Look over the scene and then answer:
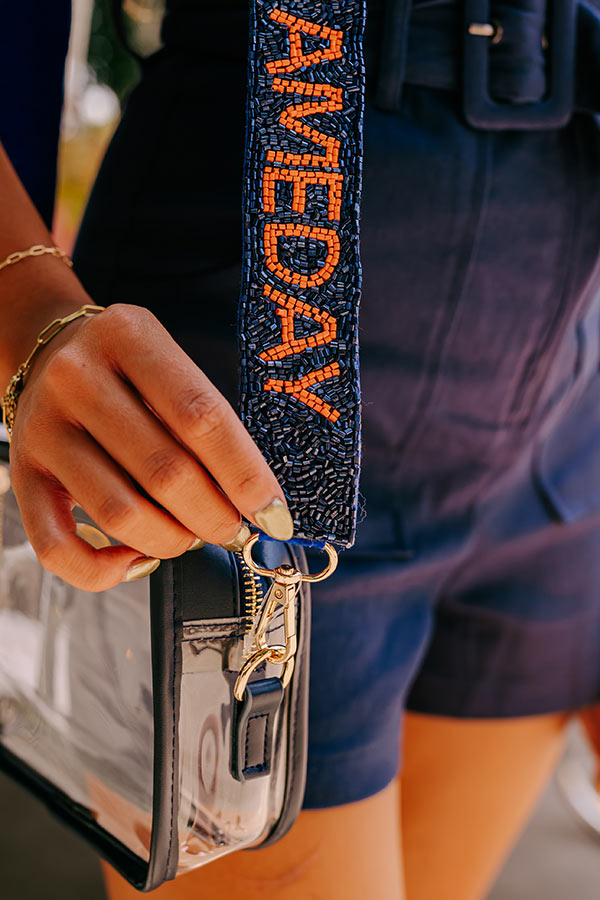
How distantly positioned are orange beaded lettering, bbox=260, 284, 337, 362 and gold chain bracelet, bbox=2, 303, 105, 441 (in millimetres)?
106

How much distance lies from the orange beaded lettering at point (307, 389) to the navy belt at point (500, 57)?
241 millimetres

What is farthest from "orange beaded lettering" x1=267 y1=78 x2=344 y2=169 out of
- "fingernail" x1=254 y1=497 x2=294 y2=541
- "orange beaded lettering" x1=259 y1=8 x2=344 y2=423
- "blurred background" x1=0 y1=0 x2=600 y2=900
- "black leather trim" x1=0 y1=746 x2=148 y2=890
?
"blurred background" x1=0 y1=0 x2=600 y2=900

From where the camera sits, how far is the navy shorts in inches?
24.7

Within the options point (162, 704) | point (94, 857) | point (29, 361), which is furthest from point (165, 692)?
point (94, 857)

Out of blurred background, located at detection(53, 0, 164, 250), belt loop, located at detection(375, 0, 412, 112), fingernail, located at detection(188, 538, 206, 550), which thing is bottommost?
fingernail, located at detection(188, 538, 206, 550)

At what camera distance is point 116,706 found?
604mm

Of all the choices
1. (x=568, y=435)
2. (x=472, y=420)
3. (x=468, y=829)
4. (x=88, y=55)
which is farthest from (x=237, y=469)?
(x=88, y=55)

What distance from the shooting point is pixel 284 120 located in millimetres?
510

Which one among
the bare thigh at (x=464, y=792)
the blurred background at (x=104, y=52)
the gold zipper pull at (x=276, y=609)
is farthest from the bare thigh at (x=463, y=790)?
the blurred background at (x=104, y=52)

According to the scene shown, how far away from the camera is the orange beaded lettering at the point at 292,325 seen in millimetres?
507

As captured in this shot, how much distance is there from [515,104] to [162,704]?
520mm

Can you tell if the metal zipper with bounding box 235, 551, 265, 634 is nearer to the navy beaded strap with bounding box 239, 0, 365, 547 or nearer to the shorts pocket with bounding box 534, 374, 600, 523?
the navy beaded strap with bounding box 239, 0, 365, 547

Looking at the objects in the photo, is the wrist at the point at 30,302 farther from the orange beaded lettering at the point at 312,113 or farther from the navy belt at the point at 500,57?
the navy belt at the point at 500,57

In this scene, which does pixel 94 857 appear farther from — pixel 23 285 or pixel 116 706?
pixel 23 285
